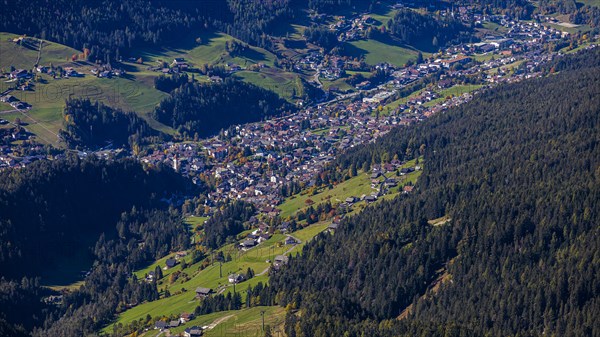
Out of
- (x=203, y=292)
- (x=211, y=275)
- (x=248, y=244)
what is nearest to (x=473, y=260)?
(x=203, y=292)

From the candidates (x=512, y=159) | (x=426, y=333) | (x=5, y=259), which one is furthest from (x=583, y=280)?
(x=5, y=259)

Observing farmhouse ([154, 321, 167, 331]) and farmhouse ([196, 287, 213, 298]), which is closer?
farmhouse ([154, 321, 167, 331])

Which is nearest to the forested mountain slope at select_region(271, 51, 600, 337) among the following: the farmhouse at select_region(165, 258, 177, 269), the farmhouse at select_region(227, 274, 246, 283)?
the farmhouse at select_region(227, 274, 246, 283)

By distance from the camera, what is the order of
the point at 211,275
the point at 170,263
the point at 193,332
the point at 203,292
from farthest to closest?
the point at 170,263 < the point at 211,275 < the point at 203,292 < the point at 193,332

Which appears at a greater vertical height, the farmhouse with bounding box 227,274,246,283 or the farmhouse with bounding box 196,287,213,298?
the farmhouse with bounding box 227,274,246,283

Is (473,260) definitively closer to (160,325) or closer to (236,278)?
(236,278)

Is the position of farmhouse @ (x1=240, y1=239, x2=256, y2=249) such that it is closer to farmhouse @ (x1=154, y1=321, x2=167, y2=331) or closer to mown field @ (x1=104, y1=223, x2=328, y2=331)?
mown field @ (x1=104, y1=223, x2=328, y2=331)

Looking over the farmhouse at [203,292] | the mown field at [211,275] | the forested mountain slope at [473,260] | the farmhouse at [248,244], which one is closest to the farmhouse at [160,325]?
the mown field at [211,275]

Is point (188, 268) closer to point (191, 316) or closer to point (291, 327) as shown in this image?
point (191, 316)

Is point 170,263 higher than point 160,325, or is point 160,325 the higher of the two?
point 160,325

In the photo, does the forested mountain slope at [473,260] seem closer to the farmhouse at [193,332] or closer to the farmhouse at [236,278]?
the farmhouse at [236,278]
